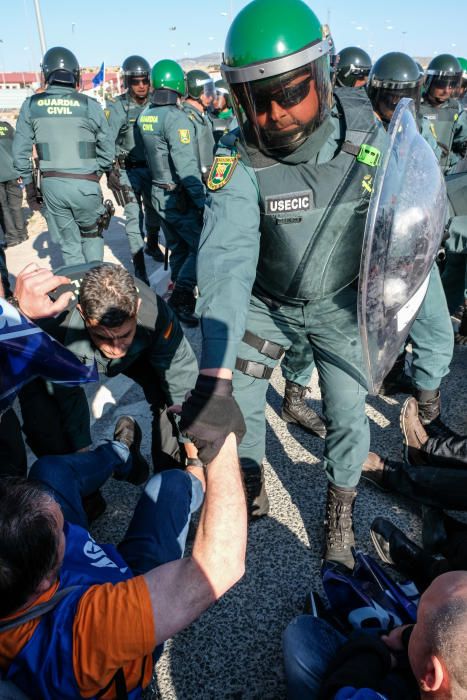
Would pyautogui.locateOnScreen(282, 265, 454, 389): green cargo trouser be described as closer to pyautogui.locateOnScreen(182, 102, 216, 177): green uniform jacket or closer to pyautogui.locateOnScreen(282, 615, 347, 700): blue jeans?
pyautogui.locateOnScreen(282, 615, 347, 700): blue jeans

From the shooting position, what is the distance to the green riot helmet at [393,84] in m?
3.13

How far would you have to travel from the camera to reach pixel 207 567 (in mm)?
1118

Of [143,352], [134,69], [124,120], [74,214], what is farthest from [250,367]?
[134,69]

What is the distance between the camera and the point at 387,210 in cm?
155

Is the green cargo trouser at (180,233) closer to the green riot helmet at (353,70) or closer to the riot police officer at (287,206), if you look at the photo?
the riot police officer at (287,206)

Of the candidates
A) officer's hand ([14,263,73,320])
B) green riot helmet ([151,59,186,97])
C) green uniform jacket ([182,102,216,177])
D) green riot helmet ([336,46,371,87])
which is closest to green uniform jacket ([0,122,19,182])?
green riot helmet ([151,59,186,97])

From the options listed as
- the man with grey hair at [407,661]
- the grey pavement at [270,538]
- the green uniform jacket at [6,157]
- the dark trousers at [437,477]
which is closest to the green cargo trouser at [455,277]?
the grey pavement at [270,538]

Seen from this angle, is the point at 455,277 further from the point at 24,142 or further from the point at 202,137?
the point at 24,142

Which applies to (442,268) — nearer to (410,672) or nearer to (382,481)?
(382,481)

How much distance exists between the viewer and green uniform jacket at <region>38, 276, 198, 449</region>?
2.30m

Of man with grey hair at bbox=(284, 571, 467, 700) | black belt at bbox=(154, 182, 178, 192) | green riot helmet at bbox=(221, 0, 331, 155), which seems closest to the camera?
A: man with grey hair at bbox=(284, 571, 467, 700)

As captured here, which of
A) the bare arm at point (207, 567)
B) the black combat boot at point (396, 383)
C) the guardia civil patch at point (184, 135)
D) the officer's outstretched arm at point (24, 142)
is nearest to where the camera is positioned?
the bare arm at point (207, 567)

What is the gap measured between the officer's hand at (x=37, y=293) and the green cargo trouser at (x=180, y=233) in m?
2.51

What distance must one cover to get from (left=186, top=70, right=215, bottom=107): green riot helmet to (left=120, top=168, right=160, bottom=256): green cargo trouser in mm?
1320
